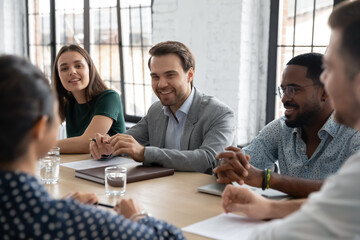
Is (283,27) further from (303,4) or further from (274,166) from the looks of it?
(274,166)

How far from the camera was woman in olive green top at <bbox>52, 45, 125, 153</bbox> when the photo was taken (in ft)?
9.78

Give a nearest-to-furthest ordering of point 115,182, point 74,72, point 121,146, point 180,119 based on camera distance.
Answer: point 115,182
point 121,146
point 180,119
point 74,72

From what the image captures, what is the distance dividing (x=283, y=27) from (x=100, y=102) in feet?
5.18

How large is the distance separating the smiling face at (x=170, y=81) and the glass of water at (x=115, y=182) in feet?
3.07

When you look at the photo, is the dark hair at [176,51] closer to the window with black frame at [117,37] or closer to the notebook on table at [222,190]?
the notebook on table at [222,190]

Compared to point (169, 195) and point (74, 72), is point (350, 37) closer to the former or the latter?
point (169, 195)

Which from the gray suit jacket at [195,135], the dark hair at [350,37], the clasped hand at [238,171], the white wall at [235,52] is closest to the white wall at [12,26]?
the white wall at [235,52]

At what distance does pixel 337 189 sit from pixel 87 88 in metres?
2.45

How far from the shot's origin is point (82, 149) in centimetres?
260

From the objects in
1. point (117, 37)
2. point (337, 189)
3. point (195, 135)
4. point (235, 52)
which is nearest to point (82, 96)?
point (195, 135)

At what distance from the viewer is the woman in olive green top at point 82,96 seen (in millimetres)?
2980

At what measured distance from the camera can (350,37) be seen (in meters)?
1.06

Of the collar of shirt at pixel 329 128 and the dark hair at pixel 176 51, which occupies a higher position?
the dark hair at pixel 176 51

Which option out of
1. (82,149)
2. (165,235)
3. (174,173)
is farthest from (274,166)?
(165,235)
